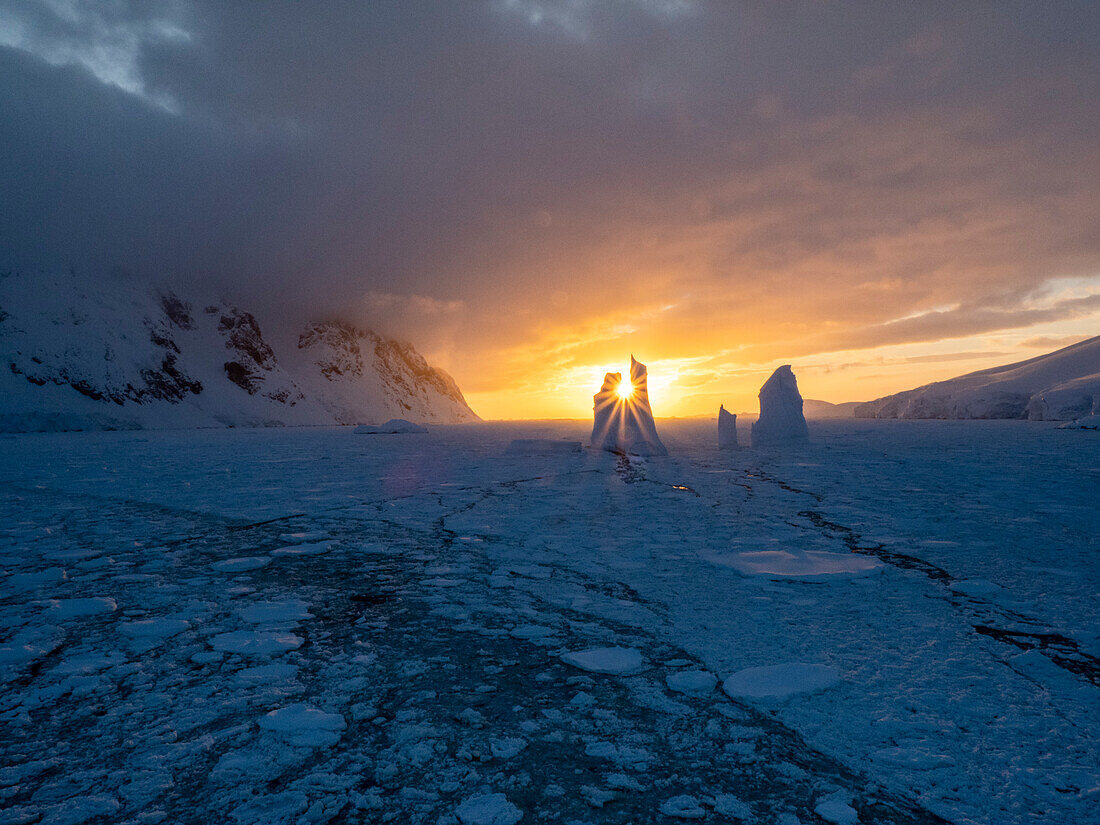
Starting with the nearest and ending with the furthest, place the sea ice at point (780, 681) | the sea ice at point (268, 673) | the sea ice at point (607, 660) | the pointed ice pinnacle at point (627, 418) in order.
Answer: the sea ice at point (780, 681)
the sea ice at point (268, 673)
the sea ice at point (607, 660)
the pointed ice pinnacle at point (627, 418)

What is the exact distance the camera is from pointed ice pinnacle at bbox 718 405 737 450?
22.2m

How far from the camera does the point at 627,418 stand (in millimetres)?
20469

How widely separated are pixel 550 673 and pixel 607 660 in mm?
348

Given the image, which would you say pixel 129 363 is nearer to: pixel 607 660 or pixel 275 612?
pixel 275 612

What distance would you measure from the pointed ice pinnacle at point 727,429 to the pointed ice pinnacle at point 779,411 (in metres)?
1.80

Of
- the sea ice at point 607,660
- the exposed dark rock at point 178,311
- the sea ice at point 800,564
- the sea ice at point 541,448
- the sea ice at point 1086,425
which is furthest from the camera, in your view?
the exposed dark rock at point 178,311

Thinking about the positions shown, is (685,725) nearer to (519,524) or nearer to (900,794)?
(900,794)

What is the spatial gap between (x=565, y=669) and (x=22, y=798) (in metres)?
2.18

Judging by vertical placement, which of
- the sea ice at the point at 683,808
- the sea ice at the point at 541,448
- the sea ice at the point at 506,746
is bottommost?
the sea ice at the point at 683,808

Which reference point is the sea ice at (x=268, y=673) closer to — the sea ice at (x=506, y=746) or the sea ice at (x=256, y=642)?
the sea ice at (x=256, y=642)

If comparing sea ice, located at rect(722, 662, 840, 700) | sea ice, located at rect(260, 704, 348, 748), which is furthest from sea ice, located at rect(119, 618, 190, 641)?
sea ice, located at rect(722, 662, 840, 700)

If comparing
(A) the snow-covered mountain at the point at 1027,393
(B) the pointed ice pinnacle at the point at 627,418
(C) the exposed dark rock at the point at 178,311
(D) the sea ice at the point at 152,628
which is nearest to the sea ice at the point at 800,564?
(D) the sea ice at the point at 152,628

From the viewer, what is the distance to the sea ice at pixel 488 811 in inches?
66.0

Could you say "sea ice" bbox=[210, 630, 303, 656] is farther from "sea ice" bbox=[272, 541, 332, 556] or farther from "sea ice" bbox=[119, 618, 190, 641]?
"sea ice" bbox=[272, 541, 332, 556]
